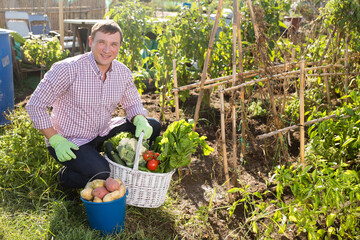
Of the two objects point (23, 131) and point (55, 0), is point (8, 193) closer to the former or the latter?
point (23, 131)

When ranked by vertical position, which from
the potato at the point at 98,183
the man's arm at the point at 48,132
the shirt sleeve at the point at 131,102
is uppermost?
the shirt sleeve at the point at 131,102

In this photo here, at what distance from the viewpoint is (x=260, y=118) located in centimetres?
411

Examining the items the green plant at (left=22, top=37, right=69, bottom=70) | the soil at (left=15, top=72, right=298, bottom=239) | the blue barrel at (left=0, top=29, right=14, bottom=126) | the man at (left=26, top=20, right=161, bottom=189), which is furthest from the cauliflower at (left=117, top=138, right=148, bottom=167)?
the green plant at (left=22, top=37, right=69, bottom=70)

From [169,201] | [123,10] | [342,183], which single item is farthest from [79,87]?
[123,10]

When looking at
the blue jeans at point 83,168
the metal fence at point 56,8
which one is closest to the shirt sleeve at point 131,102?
the blue jeans at point 83,168

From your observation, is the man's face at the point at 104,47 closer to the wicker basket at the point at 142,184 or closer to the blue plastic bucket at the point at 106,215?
the wicker basket at the point at 142,184

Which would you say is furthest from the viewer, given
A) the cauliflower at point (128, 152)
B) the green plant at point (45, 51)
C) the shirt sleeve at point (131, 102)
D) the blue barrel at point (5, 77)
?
the green plant at point (45, 51)

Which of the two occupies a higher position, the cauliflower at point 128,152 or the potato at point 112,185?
the cauliflower at point 128,152

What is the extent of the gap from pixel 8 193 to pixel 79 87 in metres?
0.94

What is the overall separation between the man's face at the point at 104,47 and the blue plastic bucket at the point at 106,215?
914 mm

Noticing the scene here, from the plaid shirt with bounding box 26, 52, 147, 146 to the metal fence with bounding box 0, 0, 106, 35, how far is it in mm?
5974

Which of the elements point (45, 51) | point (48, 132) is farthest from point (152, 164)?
point (45, 51)

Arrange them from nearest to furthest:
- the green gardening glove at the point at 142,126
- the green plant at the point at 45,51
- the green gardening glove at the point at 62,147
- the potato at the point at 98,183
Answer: the potato at the point at 98,183 → the green gardening glove at the point at 62,147 → the green gardening glove at the point at 142,126 → the green plant at the point at 45,51

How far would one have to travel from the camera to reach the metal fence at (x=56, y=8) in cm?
819
